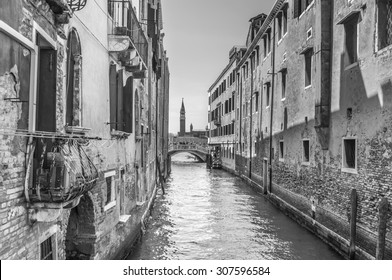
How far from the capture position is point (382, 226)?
6988 millimetres

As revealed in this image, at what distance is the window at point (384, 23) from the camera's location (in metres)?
7.47

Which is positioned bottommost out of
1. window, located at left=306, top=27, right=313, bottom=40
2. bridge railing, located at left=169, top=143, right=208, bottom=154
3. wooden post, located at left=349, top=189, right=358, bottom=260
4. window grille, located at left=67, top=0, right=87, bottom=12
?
wooden post, located at left=349, top=189, right=358, bottom=260

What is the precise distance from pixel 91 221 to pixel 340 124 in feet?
20.7

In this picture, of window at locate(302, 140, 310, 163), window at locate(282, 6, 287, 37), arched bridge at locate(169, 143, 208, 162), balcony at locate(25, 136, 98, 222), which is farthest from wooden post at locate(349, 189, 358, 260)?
arched bridge at locate(169, 143, 208, 162)

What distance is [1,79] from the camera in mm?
3420

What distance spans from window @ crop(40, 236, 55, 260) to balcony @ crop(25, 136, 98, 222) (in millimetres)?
565

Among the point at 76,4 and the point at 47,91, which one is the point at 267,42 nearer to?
the point at 76,4

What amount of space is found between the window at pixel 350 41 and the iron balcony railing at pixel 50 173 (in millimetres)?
7264

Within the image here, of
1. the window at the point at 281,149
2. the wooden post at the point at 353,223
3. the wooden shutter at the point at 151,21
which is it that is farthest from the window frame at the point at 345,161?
the wooden shutter at the point at 151,21

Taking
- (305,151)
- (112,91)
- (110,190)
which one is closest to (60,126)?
(112,91)

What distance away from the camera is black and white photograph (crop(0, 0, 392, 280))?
12.9 ft

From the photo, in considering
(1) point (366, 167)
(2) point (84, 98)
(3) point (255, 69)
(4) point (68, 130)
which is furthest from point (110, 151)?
(3) point (255, 69)

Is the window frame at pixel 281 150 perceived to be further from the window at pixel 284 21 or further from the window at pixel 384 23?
the window at pixel 384 23

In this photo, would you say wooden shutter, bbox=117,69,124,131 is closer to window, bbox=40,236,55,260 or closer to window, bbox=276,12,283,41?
window, bbox=40,236,55,260
